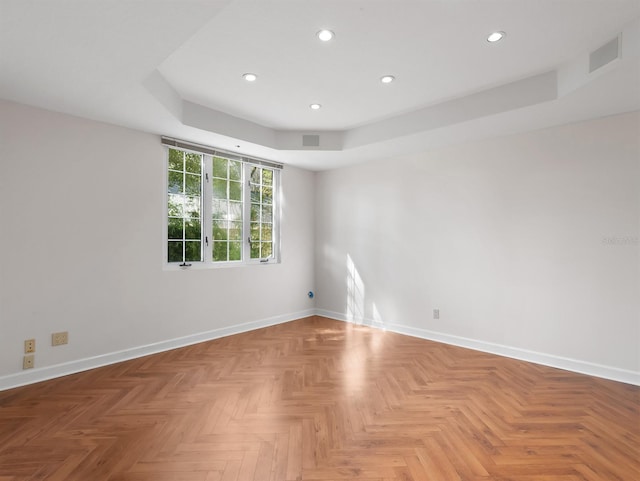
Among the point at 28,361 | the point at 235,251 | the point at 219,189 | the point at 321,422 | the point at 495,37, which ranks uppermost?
the point at 495,37

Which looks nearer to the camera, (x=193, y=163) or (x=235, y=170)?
(x=193, y=163)

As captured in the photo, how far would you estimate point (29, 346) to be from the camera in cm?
285

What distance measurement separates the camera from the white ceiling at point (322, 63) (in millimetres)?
1923

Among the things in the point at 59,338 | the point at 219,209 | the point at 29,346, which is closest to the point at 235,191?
the point at 219,209

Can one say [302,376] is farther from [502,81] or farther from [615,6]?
[615,6]

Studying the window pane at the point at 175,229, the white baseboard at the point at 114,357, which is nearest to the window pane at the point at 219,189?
the window pane at the point at 175,229

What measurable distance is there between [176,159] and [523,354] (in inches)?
176

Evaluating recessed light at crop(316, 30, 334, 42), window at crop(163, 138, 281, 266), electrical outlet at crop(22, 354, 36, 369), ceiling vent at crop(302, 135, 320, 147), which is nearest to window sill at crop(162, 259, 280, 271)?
window at crop(163, 138, 281, 266)

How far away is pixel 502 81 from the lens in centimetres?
292

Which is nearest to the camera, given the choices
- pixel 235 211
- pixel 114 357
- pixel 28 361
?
pixel 28 361

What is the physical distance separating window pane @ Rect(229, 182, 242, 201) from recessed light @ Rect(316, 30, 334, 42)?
103 inches

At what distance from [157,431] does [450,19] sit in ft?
10.6

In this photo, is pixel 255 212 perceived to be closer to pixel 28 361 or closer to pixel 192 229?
pixel 192 229

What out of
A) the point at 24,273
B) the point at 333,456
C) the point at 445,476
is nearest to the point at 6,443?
the point at 24,273
